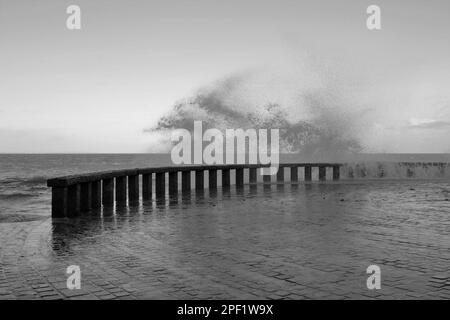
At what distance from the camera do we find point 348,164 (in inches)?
1409

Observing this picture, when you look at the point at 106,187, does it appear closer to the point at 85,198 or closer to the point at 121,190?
the point at 121,190

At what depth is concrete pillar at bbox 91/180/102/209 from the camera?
15.1 m

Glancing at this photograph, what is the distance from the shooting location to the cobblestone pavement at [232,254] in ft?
17.8

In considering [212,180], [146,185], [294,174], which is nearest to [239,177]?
[212,180]

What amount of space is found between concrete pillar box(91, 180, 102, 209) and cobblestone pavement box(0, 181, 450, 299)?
1.65 metres

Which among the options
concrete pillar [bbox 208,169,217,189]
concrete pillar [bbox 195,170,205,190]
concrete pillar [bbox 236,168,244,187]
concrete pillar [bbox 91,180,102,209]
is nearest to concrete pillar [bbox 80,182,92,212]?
concrete pillar [bbox 91,180,102,209]

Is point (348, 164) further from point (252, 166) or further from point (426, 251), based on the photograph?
point (426, 251)

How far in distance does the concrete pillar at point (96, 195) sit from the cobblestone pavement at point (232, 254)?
1.65 metres

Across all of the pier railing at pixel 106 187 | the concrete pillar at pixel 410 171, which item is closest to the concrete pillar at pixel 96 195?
the pier railing at pixel 106 187

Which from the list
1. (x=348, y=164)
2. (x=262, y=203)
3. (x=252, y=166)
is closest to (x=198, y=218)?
(x=262, y=203)

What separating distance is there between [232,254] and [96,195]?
8.65 m

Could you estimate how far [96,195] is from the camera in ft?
49.8

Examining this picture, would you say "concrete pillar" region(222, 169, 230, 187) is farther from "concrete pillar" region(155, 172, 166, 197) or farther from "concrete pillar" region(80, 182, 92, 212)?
"concrete pillar" region(80, 182, 92, 212)
